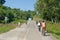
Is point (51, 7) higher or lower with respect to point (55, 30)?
higher

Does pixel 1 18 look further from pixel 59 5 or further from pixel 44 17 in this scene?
pixel 59 5

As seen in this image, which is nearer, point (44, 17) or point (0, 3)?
point (44, 17)

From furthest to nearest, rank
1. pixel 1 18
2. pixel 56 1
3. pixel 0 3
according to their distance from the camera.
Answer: pixel 0 3, pixel 1 18, pixel 56 1

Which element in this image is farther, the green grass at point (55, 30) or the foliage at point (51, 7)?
the foliage at point (51, 7)

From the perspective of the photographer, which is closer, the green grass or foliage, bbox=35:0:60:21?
the green grass

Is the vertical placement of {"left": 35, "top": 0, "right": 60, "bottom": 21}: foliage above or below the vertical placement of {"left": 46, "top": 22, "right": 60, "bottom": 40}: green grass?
above

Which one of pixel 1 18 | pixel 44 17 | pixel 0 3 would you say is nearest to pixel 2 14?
pixel 1 18

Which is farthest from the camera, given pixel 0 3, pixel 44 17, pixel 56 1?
pixel 0 3

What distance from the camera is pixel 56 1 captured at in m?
32.0

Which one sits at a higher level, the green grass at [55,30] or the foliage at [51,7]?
the foliage at [51,7]

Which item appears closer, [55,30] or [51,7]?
[55,30]

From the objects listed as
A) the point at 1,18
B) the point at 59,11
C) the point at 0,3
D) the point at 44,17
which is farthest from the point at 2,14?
the point at 59,11

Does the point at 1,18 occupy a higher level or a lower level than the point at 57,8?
lower

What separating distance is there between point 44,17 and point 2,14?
144ft
